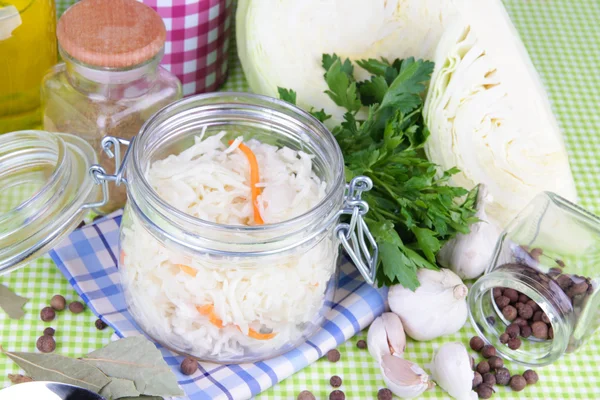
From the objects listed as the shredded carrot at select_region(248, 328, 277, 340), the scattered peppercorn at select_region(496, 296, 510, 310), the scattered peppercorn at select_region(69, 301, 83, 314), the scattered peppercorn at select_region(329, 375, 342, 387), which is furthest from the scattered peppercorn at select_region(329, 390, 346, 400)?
the scattered peppercorn at select_region(69, 301, 83, 314)

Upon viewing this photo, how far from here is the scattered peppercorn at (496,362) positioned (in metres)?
1.62

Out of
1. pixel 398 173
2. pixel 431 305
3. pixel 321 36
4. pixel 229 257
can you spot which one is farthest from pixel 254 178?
pixel 321 36

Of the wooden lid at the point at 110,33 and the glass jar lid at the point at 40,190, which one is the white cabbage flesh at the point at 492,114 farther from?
the glass jar lid at the point at 40,190

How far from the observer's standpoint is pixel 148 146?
1.54 m

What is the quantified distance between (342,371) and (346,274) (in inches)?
8.9

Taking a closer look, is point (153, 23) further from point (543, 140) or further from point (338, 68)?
point (543, 140)

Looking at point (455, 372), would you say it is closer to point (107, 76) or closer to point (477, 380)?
point (477, 380)

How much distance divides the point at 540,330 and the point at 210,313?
637mm

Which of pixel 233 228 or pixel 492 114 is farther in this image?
pixel 492 114

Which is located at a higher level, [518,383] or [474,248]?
[474,248]

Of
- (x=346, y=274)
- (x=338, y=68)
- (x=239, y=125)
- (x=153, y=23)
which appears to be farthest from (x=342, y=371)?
(x=153, y=23)

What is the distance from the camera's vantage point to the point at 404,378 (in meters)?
1.55

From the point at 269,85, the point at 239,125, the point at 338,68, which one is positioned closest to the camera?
the point at 239,125

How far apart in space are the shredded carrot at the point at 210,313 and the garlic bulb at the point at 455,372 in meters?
0.41
